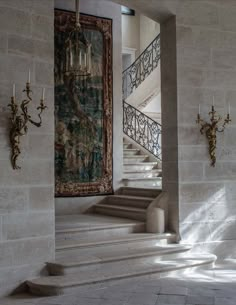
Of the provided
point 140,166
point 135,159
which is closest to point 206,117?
point 140,166

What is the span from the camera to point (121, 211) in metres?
6.48

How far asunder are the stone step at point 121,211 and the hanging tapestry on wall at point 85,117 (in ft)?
1.07

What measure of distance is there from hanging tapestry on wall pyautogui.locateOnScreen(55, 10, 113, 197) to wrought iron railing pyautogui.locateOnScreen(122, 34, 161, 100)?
4131mm

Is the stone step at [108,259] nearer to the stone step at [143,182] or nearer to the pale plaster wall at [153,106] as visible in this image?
the stone step at [143,182]

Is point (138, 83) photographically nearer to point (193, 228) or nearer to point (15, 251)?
point (193, 228)

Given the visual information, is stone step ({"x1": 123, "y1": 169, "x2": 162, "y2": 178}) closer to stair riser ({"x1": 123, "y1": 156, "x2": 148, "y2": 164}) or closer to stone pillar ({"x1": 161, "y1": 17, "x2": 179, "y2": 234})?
stair riser ({"x1": 123, "y1": 156, "x2": 148, "y2": 164})

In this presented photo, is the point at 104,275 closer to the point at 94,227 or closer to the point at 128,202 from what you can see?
the point at 94,227

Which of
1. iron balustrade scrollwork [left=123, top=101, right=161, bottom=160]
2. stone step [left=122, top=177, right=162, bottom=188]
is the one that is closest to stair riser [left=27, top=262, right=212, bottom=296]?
stone step [left=122, top=177, right=162, bottom=188]

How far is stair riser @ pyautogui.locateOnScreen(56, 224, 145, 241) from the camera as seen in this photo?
5.30m

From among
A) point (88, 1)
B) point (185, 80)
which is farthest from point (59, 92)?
point (185, 80)

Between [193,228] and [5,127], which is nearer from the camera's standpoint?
[5,127]

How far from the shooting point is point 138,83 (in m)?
12.0

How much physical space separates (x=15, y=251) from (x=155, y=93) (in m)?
7.97

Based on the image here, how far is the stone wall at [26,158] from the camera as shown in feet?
14.2
